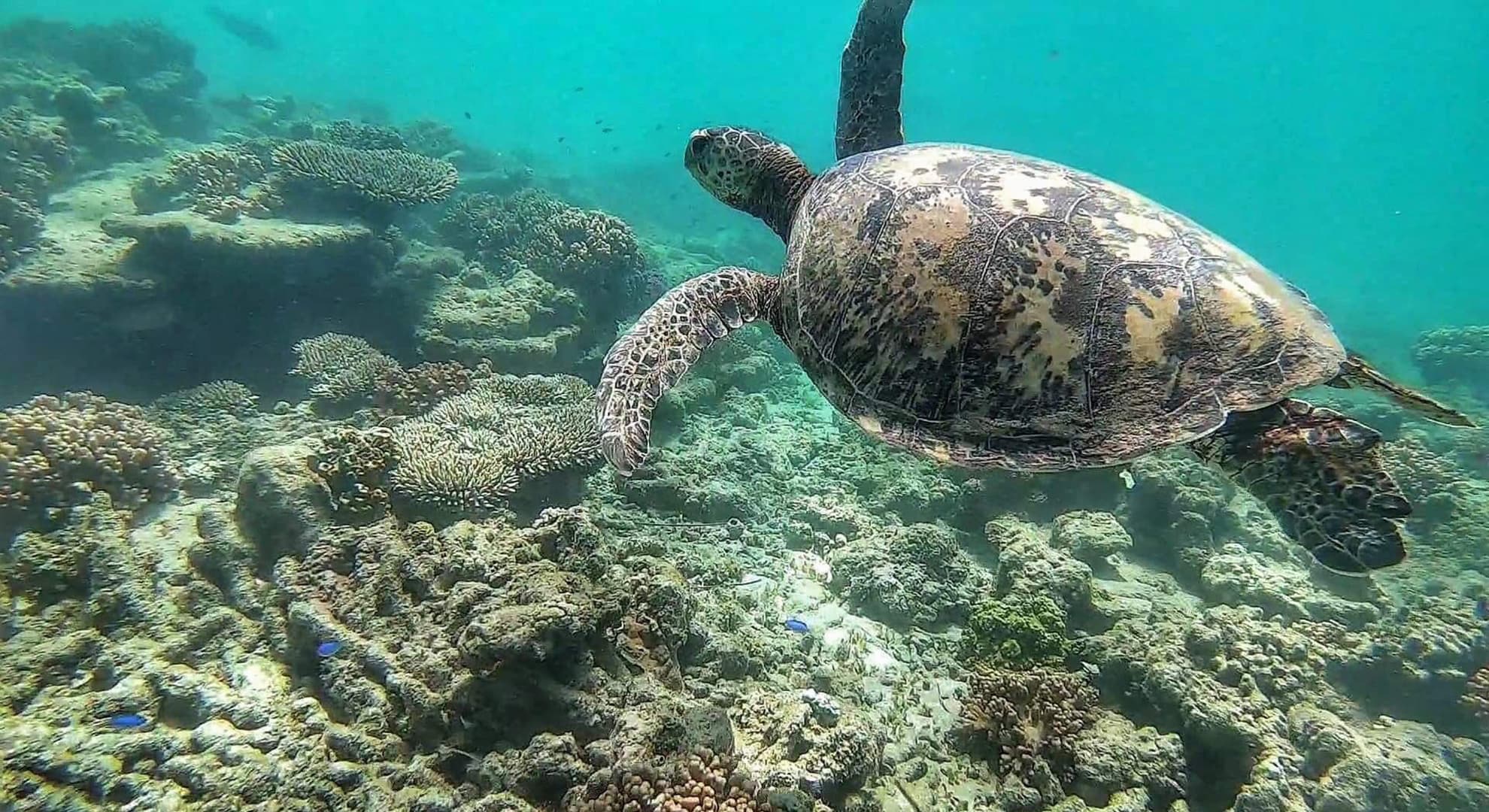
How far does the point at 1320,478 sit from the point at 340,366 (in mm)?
8131

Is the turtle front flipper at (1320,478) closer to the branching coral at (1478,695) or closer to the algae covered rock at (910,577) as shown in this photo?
the algae covered rock at (910,577)

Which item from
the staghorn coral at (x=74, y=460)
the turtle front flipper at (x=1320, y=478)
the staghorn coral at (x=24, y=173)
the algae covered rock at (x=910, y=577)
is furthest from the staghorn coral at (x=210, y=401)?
the turtle front flipper at (x=1320, y=478)

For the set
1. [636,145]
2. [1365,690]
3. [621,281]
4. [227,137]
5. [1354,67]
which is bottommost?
[1365,690]

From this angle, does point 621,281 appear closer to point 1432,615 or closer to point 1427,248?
point 1432,615

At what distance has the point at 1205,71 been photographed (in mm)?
97188

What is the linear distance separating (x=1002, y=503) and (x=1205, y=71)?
125342 mm

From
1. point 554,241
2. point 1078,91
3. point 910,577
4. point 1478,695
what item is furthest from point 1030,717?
point 1078,91

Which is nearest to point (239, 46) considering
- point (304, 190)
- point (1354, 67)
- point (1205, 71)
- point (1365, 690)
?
point (304, 190)

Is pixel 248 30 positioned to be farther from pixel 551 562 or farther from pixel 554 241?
pixel 551 562

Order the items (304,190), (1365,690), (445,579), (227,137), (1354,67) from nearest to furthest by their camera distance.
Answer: (445,579) → (1365,690) → (304,190) → (227,137) → (1354,67)

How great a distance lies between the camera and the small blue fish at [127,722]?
9.57 feet

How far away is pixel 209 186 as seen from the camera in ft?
30.0

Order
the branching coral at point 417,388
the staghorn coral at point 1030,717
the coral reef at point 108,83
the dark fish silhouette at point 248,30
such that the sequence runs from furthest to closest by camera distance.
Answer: the dark fish silhouette at point 248,30 → the coral reef at point 108,83 → the branching coral at point 417,388 → the staghorn coral at point 1030,717

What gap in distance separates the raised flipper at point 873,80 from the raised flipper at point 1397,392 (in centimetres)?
396
